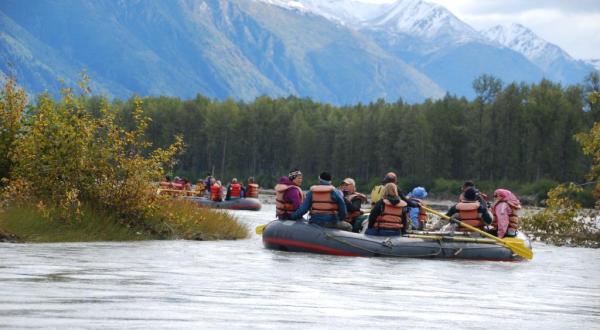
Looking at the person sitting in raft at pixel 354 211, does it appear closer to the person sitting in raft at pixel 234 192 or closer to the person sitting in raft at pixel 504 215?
the person sitting in raft at pixel 504 215

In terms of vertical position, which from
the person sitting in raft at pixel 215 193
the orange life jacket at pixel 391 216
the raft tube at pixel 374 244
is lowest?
the raft tube at pixel 374 244

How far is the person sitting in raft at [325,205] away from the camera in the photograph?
25.2 metres

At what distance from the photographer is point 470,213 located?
88.5 feet

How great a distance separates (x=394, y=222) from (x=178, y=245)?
16.1 feet

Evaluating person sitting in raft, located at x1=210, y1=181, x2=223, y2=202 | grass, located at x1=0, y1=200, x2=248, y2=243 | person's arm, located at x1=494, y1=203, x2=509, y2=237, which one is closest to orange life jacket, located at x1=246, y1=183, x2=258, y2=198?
person sitting in raft, located at x1=210, y1=181, x2=223, y2=202

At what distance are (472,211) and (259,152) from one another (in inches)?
4631

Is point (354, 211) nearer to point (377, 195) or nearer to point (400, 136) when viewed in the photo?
point (377, 195)

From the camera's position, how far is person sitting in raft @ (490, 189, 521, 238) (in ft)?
90.9

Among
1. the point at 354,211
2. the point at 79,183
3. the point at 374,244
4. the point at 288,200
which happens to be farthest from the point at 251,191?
the point at 374,244

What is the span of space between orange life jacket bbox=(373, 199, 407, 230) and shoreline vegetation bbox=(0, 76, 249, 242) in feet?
16.1

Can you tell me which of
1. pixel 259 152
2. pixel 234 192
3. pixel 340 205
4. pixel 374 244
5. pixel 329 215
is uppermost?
pixel 259 152

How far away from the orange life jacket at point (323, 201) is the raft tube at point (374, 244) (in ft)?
1.44

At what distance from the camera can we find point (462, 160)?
116062 millimetres

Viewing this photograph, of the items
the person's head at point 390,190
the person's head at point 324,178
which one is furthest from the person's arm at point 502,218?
the person's head at point 324,178
